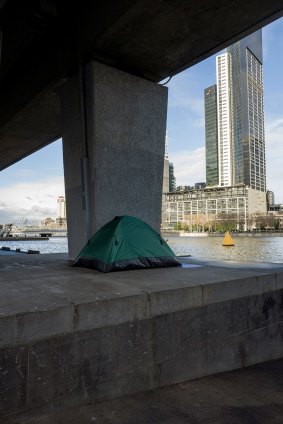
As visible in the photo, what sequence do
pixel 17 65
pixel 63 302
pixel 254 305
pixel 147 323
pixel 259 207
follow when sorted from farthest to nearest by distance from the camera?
1. pixel 259 207
2. pixel 17 65
3. pixel 254 305
4. pixel 147 323
5. pixel 63 302

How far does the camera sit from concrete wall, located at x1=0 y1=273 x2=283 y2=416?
11.3ft

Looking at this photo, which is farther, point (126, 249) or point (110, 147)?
point (110, 147)

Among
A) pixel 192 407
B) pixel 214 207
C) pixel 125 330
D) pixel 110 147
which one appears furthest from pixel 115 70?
pixel 214 207

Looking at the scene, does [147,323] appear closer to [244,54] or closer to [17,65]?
[17,65]

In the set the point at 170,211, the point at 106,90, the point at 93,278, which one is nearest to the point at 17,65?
the point at 106,90

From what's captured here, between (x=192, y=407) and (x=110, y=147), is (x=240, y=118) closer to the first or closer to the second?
(x=110, y=147)

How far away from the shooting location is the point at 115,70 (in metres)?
9.27

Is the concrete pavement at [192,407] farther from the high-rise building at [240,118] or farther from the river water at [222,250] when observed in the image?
the high-rise building at [240,118]

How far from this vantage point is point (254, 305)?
5609mm

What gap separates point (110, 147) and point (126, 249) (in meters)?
3.29

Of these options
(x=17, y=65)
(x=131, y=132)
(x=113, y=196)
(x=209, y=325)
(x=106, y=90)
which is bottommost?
(x=209, y=325)

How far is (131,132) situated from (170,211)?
575ft

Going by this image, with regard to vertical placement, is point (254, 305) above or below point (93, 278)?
below

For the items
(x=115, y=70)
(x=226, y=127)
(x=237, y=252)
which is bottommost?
(x=237, y=252)
